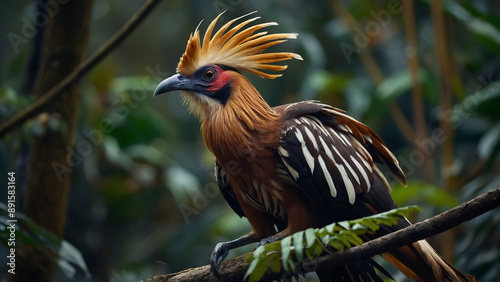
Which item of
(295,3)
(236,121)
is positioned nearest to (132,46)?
(295,3)

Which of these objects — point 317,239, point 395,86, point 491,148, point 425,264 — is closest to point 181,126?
point 395,86

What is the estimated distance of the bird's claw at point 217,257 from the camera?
9.67 feet

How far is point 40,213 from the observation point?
12.6 ft

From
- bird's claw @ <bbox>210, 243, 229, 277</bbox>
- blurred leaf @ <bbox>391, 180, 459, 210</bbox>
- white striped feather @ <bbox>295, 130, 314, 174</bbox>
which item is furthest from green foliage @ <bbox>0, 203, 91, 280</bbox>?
blurred leaf @ <bbox>391, 180, 459, 210</bbox>

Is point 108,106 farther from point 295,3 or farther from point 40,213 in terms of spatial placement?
point 295,3

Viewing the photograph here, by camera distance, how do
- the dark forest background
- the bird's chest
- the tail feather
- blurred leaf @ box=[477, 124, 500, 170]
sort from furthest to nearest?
blurred leaf @ box=[477, 124, 500, 170], the dark forest background, the bird's chest, the tail feather

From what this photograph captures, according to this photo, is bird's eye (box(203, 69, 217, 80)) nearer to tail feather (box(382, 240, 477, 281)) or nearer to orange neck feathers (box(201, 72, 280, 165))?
orange neck feathers (box(201, 72, 280, 165))

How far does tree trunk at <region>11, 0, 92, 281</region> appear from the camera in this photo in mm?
3832

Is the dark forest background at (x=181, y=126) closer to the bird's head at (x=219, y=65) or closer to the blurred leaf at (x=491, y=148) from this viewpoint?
the blurred leaf at (x=491, y=148)

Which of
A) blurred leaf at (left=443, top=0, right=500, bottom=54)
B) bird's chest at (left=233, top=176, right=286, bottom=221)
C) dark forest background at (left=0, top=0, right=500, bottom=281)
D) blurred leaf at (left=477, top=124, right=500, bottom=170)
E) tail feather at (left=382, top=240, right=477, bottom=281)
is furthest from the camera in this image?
blurred leaf at (left=443, top=0, right=500, bottom=54)

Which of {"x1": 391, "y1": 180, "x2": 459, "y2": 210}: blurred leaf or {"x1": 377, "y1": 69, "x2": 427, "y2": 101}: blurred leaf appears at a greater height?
→ {"x1": 377, "y1": 69, "x2": 427, "y2": 101}: blurred leaf

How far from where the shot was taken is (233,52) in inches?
127

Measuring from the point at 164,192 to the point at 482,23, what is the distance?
411 cm

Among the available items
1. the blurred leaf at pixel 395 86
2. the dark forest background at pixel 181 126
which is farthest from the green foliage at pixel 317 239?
the blurred leaf at pixel 395 86
